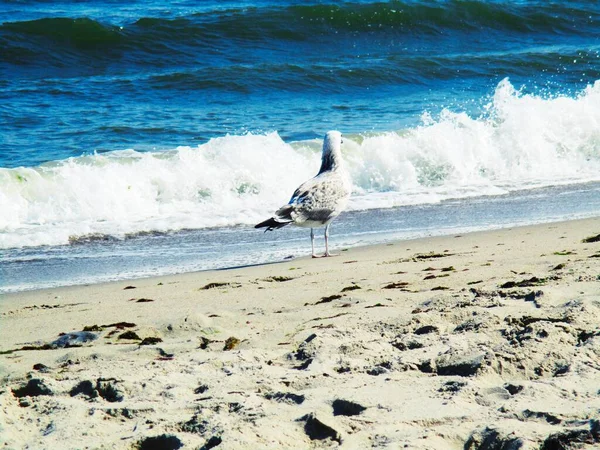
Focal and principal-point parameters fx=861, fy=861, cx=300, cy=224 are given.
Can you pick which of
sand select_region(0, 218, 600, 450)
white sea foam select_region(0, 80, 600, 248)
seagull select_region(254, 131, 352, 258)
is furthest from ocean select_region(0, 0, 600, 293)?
sand select_region(0, 218, 600, 450)

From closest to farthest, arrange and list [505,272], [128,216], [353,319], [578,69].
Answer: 1. [353,319]
2. [505,272]
3. [128,216]
4. [578,69]

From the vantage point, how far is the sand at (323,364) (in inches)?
112

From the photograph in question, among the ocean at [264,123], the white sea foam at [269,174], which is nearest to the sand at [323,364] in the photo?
the ocean at [264,123]

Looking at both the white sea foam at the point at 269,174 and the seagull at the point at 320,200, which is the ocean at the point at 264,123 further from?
the seagull at the point at 320,200

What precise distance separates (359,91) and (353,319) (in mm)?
13517

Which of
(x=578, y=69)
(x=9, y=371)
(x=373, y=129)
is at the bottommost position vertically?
(x=9, y=371)

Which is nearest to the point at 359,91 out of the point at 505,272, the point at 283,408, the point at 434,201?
the point at 434,201

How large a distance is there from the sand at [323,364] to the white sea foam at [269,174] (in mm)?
3941

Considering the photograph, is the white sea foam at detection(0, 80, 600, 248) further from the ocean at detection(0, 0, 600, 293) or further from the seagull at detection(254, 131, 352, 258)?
the seagull at detection(254, 131, 352, 258)

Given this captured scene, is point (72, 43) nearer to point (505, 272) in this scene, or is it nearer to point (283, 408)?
point (505, 272)

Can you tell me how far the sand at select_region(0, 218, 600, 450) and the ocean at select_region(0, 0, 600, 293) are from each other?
2.12 m

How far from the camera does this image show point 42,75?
1712 cm

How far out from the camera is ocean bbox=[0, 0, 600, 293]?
28.6 feet

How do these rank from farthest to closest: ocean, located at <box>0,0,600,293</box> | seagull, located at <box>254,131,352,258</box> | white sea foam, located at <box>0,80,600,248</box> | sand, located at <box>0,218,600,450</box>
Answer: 1. white sea foam, located at <box>0,80,600,248</box>
2. ocean, located at <box>0,0,600,293</box>
3. seagull, located at <box>254,131,352,258</box>
4. sand, located at <box>0,218,600,450</box>
